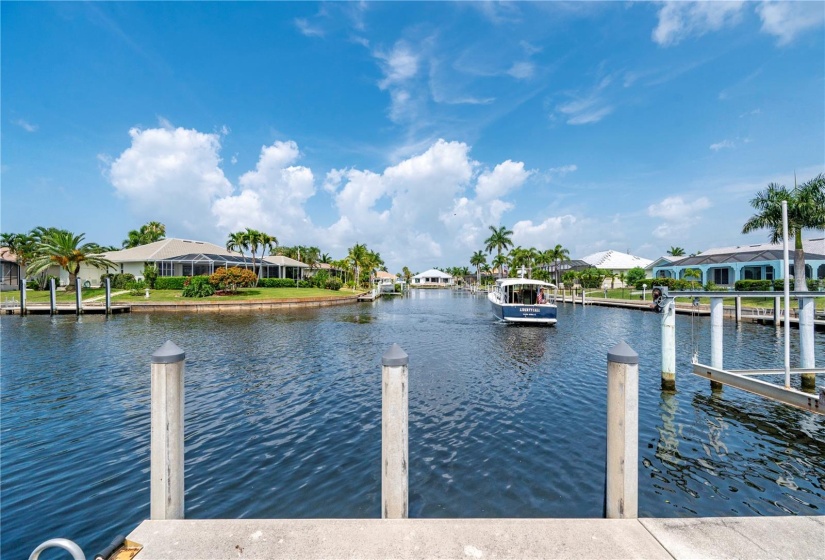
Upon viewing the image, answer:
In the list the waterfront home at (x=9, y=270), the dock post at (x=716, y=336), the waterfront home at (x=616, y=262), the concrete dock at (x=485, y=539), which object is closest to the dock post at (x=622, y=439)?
the concrete dock at (x=485, y=539)

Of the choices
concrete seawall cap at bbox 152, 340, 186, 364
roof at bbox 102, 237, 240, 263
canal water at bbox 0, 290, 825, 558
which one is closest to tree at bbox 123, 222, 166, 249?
roof at bbox 102, 237, 240, 263

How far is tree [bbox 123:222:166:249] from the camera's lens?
250 ft

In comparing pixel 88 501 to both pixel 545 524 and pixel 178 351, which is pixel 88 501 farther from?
pixel 545 524

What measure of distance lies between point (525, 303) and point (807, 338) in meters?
20.2

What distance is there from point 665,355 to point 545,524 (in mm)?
10821

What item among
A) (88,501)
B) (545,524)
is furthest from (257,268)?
(545,524)

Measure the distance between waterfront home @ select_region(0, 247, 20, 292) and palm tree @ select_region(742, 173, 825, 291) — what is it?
86.8 m

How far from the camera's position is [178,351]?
4039 millimetres

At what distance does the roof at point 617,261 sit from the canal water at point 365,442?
74.6m

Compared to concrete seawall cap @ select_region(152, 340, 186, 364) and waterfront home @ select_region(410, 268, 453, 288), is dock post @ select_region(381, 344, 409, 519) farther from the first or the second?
waterfront home @ select_region(410, 268, 453, 288)

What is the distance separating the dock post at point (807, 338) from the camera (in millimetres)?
10964

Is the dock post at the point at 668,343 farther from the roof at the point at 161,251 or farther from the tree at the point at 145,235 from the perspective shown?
the tree at the point at 145,235

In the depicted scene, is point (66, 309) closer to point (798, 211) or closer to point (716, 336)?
point (716, 336)

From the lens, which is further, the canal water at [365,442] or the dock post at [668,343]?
the dock post at [668,343]
